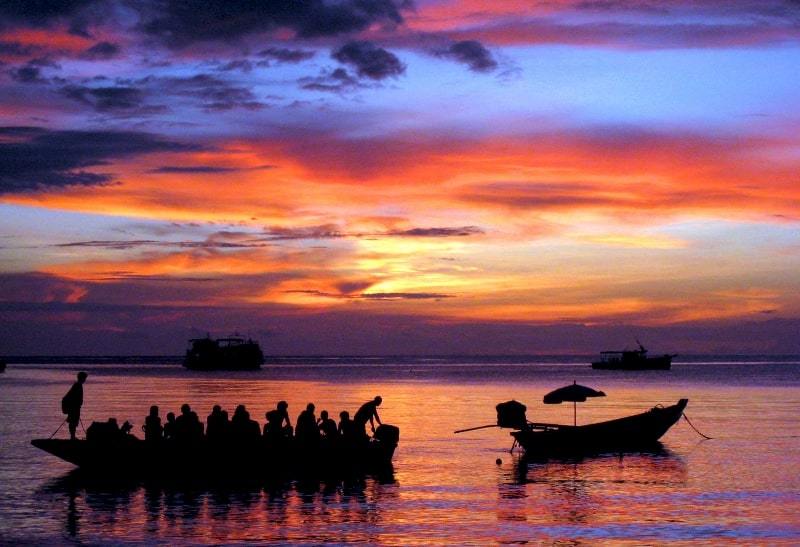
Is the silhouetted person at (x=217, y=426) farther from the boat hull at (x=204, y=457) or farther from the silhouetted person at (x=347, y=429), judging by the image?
the silhouetted person at (x=347, y=429)

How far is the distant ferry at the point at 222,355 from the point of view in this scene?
168125 millimetres

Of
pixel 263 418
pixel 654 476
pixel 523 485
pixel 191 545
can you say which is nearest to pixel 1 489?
pixel 191 545

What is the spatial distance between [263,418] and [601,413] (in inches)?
816

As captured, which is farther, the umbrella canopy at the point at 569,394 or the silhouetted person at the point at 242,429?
the umbrella canopy at the point at 569,394

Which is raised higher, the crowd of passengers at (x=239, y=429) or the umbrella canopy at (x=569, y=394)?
the umbrella canopy at (x=569, y=394)

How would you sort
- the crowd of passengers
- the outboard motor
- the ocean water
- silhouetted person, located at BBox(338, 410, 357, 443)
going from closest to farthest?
the ocean water < the crowd of passengers < silhouetted person, located at BBox(338, 410, 357, 443) < the outboard motor

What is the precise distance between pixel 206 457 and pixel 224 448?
641 millimetres

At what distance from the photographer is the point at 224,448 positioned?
32469 mm

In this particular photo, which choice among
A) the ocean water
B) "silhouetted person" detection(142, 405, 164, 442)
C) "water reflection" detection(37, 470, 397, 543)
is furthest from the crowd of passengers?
the ocean water

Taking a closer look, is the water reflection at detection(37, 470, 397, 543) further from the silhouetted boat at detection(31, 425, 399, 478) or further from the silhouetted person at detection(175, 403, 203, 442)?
the silhouetted person at detection(175, 403, 203, 442)

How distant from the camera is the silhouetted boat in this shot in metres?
32.3

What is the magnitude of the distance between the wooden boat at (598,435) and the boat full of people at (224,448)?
7836 mm

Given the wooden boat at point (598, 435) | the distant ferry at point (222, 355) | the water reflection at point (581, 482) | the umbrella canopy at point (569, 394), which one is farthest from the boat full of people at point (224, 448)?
the distant ferry at point (222, 355)

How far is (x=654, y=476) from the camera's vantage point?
33375 millimetres
